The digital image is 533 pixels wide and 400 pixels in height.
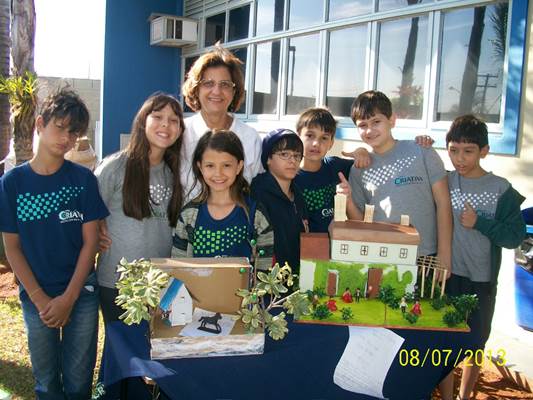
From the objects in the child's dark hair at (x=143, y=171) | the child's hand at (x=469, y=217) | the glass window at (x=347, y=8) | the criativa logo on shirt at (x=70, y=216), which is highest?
the glass window at (x=347, y=8)

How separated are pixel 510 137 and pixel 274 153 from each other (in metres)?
2.14

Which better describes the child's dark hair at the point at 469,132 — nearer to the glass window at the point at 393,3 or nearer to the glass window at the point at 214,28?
the glass window at the point at 393,3

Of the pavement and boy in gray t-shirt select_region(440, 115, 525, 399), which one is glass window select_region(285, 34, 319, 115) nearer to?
the pavement

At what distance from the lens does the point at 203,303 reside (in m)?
2.03

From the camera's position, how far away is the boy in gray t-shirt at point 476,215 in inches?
107

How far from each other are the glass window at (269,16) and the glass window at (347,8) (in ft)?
3.62

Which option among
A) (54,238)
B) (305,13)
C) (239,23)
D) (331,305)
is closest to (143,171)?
(54,238)

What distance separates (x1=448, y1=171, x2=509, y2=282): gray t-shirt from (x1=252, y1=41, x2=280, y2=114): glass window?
443 cm

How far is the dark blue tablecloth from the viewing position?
174 cm

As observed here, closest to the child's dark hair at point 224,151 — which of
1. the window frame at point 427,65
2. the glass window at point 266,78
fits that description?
the window frame at point 427,65

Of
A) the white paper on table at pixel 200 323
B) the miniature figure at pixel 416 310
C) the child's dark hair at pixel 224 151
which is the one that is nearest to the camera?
the white paper on table at pixel 200 323

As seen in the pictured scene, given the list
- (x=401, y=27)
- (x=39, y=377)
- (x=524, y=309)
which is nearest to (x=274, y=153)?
(x=39, y=377)

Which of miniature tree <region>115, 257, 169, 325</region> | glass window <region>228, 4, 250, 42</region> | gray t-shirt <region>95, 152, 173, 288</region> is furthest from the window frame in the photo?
miniature tree <region>115, 257, 169, 325</region>

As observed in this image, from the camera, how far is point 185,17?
9.28 m
